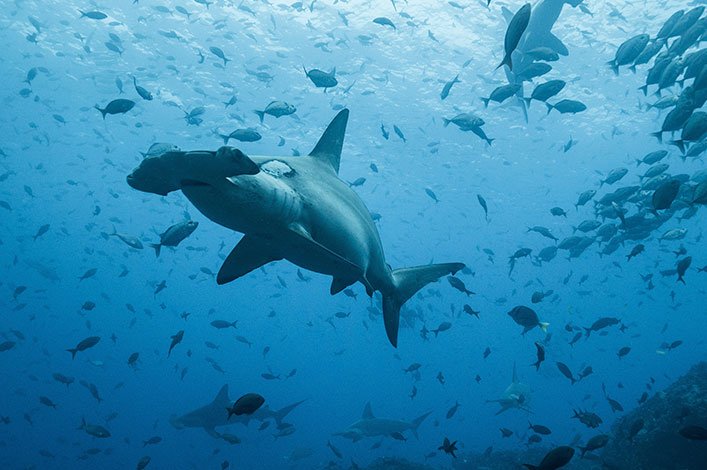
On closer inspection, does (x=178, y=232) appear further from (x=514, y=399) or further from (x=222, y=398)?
(x=514, y=399)

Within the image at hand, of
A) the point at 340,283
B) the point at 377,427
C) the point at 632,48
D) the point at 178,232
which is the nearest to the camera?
the point at 340,283

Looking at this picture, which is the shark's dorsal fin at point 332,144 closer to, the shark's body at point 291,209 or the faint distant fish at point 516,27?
the shark's body at point 291,209

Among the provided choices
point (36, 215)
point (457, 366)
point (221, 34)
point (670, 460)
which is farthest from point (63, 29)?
point (457, 366)

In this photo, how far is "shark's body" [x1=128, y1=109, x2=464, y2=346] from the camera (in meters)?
2.73

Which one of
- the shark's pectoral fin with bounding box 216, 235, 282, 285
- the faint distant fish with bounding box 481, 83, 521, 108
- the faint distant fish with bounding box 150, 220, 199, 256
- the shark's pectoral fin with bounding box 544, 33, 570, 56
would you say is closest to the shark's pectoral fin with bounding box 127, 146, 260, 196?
the shark's pectoral fin with bounding box 216, 235, 282, 285

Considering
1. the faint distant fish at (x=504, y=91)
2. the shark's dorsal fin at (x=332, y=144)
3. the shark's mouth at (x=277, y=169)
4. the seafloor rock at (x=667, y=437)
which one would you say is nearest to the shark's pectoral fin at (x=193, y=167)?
the shark's mouth at (x=277, y=169)

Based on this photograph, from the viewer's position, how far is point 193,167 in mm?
2646

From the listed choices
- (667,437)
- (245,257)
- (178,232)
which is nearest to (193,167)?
(245,257)

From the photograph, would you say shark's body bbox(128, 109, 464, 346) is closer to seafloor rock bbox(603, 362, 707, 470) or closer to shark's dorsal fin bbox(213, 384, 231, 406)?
seafloor rock bbox(603, 362, 707, 470)

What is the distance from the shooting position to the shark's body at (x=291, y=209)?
273 cm

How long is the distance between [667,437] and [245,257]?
13596mm

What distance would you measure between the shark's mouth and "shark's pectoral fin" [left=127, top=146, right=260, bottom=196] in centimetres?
73

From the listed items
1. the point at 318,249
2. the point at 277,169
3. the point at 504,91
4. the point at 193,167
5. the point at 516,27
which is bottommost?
the point at 318,249

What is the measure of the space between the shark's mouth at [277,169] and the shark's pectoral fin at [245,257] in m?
0.70
